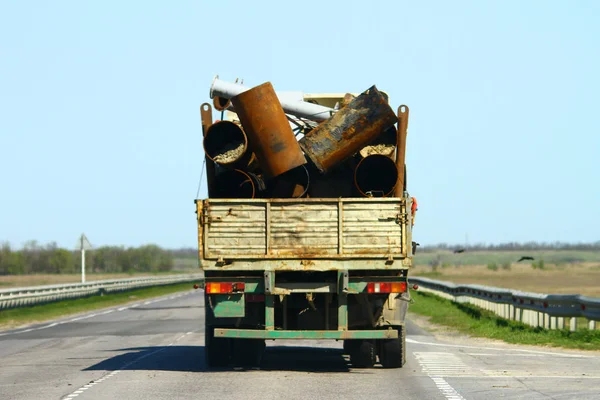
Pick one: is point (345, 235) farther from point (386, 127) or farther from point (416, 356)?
point (416, 356)

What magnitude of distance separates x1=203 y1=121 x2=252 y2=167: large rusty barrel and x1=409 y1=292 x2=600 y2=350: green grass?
8.22m

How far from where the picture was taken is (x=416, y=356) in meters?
18.9

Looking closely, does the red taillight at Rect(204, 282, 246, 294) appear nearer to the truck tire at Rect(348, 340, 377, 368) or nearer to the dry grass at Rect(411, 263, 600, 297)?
the truck tire at Rect(348, 340, 377, 368)

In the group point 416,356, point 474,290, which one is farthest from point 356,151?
point 474,290

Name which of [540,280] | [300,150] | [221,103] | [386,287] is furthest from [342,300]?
[540,280]

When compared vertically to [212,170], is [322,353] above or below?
below

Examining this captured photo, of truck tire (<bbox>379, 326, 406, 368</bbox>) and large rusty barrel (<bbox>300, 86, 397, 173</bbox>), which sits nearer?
large rusty barrel (<bbox>300, 86, 397, 173</bbox>)

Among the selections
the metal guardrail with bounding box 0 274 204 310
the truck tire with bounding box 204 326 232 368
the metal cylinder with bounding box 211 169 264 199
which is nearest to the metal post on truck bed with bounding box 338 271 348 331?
the metal cylinder with bounding box 211 169 264 199

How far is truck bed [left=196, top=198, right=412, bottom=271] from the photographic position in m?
15.3

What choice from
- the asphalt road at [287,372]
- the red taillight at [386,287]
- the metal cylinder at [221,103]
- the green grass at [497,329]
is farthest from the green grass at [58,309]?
the red taillight at [386,287]

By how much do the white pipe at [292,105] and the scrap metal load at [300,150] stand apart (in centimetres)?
54

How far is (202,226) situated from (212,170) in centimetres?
99

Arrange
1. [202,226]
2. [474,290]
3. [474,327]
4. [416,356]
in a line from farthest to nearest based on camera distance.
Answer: [474,290]
[474,327]
[416,356]
[202,226]

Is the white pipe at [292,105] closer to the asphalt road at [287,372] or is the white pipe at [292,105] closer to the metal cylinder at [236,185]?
the metal cylinder at [236,185]
